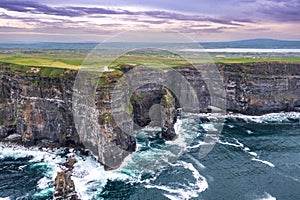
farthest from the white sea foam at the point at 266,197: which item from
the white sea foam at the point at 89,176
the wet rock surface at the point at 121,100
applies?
the wet rock surface at the point at 121,100

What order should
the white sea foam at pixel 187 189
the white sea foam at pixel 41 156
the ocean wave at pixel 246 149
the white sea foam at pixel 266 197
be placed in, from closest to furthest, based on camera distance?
the white sea foam at pixel 266 197 → the white sea foam at pixel 187 189 → the white sea foam at pixel 41 156 → the ocean wave at pixel 246 149

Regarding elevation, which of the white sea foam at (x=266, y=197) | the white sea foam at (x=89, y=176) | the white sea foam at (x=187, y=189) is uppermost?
the white sea foam at (x=266, y=197)

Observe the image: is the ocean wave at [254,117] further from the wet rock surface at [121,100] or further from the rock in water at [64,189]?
the rock in water at [64,189]

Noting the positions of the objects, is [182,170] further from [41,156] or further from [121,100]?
[41,156]

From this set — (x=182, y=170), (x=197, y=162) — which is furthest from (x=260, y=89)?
(x=182, y=170)

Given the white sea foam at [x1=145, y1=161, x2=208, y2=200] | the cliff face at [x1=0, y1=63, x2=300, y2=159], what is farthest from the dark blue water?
the cliff face at [x1=0, y1=63, x2=300, y2=159]
